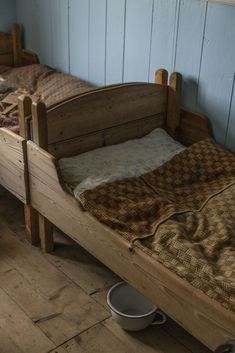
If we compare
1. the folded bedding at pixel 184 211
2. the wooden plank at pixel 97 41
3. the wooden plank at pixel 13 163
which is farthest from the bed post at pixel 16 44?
Result: the folded bedding at pixel 184 211

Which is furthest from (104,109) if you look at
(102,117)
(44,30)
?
(44,30)

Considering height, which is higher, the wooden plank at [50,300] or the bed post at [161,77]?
the bed post at [161,77]

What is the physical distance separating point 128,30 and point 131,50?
94mm

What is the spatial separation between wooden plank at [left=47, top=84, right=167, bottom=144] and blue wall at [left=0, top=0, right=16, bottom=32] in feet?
4.33

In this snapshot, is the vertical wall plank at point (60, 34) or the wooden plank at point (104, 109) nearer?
the wooden plank at point (104, 109)

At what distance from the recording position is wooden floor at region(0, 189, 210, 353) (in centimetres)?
168

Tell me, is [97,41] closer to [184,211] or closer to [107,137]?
[107,137]

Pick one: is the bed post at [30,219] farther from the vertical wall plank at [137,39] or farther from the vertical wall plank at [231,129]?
the vertical wall plank at [231,129]

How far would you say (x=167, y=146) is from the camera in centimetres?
213

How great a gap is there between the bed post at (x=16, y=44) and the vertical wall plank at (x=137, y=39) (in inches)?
37.1

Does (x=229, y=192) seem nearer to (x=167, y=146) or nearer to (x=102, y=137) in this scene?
(x=167, y=146)

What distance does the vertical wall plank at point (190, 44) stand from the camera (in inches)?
78.7

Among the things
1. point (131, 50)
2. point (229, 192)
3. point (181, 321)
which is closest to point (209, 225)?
point (229, 192)

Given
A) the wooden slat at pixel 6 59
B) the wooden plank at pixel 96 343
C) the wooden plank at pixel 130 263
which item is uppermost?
the wooden slat at pixel 6 59
